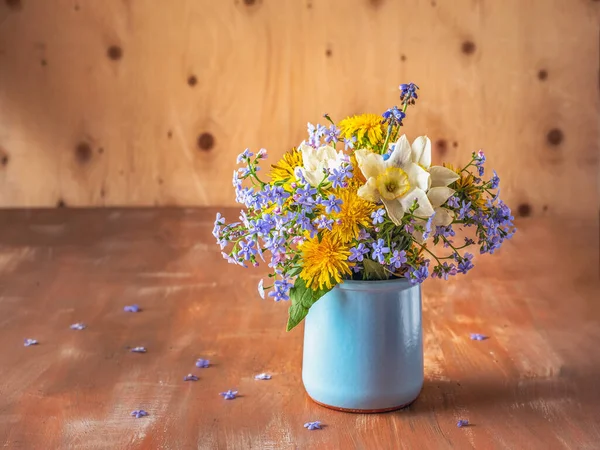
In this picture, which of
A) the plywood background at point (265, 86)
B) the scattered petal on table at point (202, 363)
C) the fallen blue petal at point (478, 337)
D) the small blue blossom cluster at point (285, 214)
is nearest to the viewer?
the small blue blossom cluster at point (285, 214)

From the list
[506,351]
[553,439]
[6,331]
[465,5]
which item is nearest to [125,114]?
[465,5]

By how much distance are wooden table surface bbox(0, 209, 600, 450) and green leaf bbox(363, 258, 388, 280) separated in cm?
17

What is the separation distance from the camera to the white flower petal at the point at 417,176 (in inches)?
36.4

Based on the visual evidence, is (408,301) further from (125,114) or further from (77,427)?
(125,114)

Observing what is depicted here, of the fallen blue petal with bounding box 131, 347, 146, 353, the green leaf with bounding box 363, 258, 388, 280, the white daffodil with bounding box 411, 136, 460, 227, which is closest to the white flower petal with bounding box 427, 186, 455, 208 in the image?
the white daffodil with bounding box 411, 136, 460, 227

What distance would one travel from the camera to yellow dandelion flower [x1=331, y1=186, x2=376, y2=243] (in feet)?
3.03

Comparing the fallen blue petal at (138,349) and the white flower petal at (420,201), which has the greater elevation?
the white flower petal at (420,201)

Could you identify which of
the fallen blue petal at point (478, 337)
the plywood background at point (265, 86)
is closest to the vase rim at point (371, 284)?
the fallen blue petal at point (478, 337)

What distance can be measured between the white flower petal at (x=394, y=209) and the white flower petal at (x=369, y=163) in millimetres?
33

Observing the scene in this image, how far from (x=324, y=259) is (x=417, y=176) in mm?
137

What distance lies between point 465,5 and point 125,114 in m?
1.04

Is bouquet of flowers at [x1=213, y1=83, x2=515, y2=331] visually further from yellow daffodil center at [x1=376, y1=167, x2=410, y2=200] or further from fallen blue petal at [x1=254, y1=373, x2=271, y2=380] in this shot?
fallen blue petal at [x1=254, y1=373, x2=271, y2=380]

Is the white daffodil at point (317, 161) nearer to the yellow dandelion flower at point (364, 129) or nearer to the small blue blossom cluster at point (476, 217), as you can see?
the yellow dandelion flower at point (364, 129)

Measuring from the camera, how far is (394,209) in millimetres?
924
